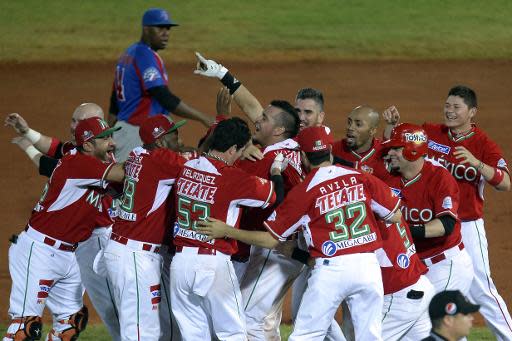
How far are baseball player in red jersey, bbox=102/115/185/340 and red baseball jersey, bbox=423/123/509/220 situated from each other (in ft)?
8.53

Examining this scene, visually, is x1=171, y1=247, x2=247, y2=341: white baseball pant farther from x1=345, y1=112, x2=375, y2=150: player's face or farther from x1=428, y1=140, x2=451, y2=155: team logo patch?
x1=428, y1=140, x2=451, y2=155: team logo patch

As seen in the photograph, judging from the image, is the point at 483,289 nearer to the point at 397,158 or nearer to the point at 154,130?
the point at 397,158

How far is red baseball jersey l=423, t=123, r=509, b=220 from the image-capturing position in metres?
8.73

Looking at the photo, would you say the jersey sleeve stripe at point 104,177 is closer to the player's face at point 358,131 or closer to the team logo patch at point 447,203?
the player's face at point 358,131

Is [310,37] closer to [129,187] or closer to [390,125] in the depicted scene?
[390,125]

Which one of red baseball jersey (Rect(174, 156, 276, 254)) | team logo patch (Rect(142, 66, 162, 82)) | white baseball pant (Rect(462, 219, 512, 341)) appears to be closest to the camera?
red baseball jersey (Rect(174, 156, 276, 254))

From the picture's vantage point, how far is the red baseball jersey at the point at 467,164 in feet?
28.7

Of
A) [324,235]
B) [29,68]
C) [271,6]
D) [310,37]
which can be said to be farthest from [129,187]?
[271,6]

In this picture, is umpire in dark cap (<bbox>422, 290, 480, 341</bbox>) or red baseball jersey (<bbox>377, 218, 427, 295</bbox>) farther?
red baseball jersey (<bbox>377, 218, 427, 295</bbox>)

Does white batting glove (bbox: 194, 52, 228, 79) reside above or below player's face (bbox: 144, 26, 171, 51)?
below

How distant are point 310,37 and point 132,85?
11.9m

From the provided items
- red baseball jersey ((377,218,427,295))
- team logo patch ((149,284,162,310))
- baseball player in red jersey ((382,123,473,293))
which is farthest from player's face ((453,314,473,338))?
team logo patch ((149,284,162,310))

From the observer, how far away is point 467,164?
8688 mm

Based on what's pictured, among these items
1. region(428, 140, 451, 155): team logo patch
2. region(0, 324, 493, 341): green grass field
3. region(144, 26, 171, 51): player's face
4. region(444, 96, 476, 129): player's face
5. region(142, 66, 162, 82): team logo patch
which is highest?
region(144, 26, 171, 51): player's face
